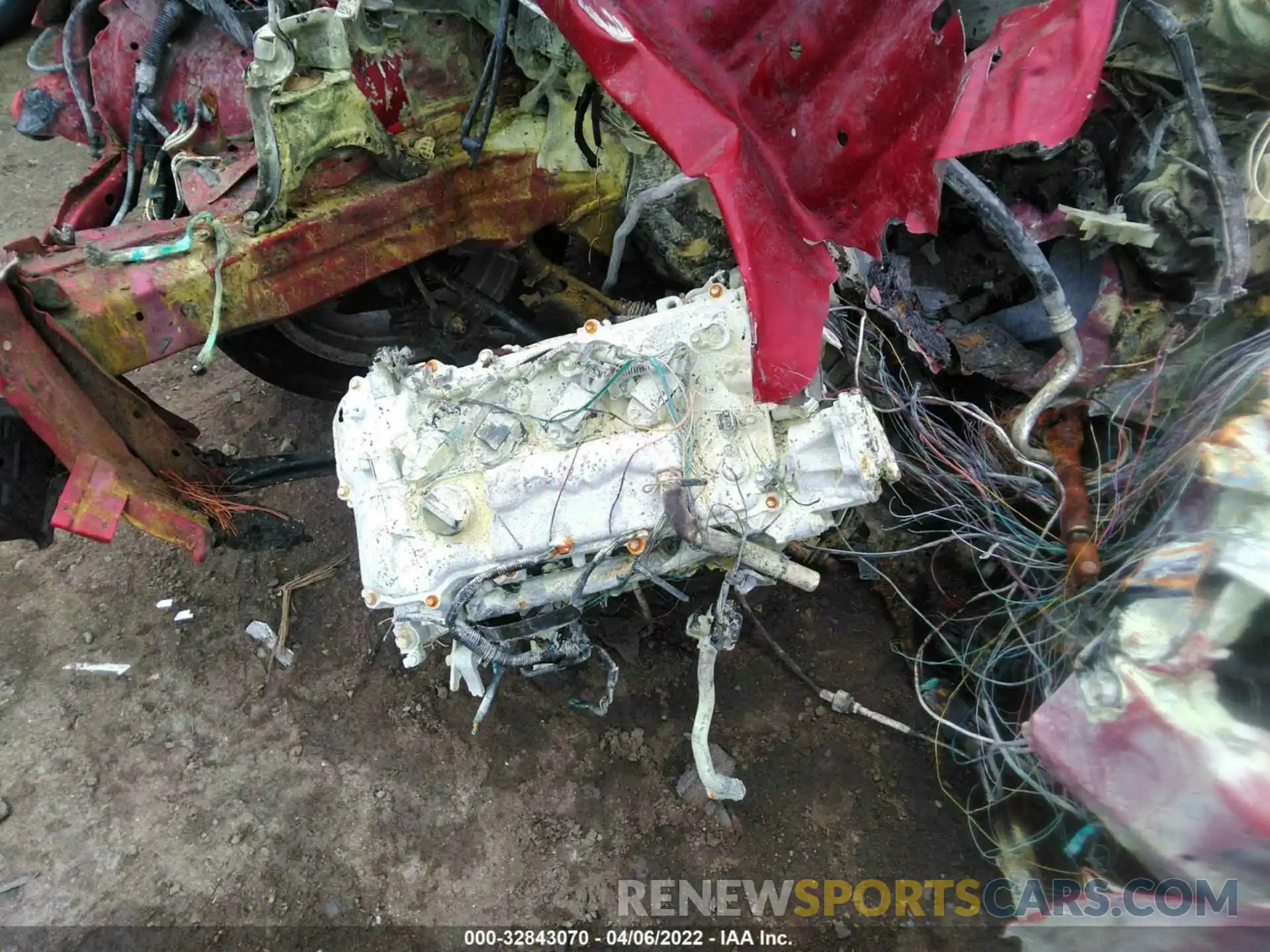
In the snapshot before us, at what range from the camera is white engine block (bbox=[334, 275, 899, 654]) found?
2.04 metres

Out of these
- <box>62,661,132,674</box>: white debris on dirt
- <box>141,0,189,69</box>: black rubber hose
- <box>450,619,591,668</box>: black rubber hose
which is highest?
<box>141,0,189,69</box>: black rubber hose

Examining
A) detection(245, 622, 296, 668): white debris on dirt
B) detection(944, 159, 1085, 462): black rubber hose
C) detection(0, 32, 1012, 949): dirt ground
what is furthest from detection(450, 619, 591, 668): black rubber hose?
detection(944, 159, 1085, 462): black rubber hose

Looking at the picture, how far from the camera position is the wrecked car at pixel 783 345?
1693 millimetres

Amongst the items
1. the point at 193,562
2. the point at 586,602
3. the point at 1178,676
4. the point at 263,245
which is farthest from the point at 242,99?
the point at 1178,676

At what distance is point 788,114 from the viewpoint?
1.95 meters

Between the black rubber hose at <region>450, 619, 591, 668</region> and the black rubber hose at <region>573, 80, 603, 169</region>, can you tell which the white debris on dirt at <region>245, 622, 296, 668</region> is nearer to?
the black rubber hose at <region>450, 619, 591, 668</region>

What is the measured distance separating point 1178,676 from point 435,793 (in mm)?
2137

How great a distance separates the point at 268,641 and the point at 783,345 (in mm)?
2229

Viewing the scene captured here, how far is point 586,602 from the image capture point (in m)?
2.24

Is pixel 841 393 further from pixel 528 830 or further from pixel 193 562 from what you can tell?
pixel 193 562

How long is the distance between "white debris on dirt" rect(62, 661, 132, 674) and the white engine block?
1.45 m

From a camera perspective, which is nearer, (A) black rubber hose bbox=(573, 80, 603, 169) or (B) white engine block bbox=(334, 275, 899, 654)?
(B) white engine block bbox=(334, 275, 899, 654)

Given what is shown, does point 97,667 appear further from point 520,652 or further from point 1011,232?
point 1011,232

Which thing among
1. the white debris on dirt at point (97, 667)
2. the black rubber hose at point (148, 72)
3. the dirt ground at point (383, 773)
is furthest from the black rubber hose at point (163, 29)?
the white debris on dirt at point (97, 667)
